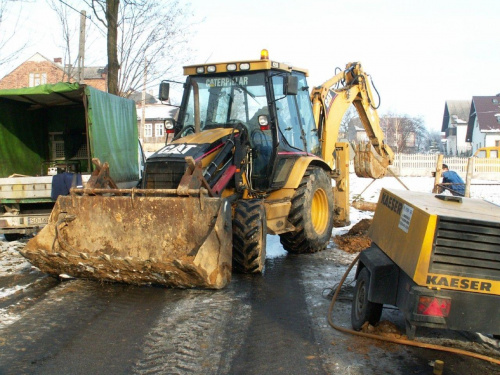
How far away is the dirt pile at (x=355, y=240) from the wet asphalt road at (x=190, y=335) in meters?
2.43

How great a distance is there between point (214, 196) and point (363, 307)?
8.06 feet

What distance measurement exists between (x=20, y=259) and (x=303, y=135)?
4.88 meters

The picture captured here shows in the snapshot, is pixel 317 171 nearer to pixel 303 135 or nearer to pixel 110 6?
pixel 303 135

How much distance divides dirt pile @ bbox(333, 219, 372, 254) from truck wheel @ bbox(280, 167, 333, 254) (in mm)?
454

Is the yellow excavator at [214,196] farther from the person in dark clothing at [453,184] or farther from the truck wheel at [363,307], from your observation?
the person in dark clothing at [453,184]

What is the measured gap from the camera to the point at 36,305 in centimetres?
595

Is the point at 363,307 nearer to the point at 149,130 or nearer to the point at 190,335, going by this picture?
the point at 190,335

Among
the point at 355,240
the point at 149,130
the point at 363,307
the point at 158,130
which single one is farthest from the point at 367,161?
the point at 149,130

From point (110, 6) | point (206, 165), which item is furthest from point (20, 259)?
point (110, 6)

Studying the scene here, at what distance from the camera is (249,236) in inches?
263

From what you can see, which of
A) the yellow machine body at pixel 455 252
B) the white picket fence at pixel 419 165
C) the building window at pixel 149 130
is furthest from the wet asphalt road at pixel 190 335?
the building window at pixel 149 130

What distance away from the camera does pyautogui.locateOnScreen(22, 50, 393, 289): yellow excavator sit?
6164 mm

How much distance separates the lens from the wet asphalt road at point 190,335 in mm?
4340

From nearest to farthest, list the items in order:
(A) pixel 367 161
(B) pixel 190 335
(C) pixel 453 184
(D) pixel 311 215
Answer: (B) pixel 190 335, (D) pixel 311 215, (A) pixel 367 161, (C) pixel 453 184
